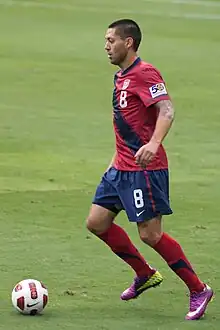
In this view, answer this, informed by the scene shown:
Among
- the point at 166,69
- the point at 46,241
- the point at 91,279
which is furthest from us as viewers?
the point at 166,69

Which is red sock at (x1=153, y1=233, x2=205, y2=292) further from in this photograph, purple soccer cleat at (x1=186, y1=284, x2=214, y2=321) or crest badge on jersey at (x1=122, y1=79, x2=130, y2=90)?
crest badge on jersey at (x1=122, y1=79, x2=130, y2=90)

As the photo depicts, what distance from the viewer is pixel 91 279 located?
8.29 m

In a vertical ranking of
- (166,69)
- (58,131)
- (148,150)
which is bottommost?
(166,69)

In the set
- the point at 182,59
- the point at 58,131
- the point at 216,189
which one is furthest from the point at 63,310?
the point at 182,59

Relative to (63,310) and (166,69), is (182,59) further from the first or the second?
(63,310)

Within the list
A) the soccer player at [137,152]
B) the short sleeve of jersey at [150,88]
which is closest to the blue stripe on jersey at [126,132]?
the soccer player at [137,152]

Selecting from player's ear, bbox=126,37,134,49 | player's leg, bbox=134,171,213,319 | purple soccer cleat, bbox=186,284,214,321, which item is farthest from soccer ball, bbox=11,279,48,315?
player's ear, bbox=126,37,134,49

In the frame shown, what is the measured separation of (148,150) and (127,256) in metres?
1.12

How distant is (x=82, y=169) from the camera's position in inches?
513

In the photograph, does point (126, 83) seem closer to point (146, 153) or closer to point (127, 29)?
point (127, 29)

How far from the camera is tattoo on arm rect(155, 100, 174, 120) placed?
7031 mm

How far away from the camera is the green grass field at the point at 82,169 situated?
7.66 metres

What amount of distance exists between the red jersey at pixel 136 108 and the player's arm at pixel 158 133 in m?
0.06

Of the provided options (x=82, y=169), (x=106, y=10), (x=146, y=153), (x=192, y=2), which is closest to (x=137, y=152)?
(x=146, y=153)
